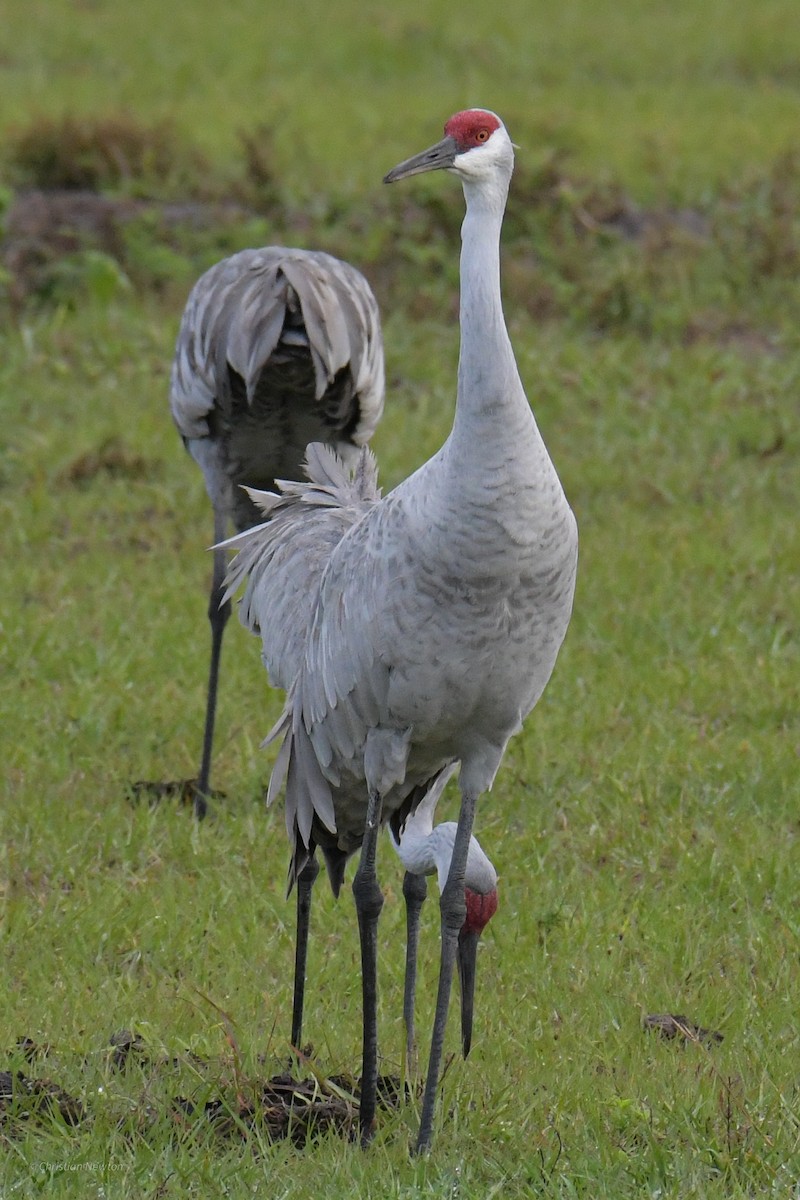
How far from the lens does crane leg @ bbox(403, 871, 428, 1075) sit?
4.18 meters

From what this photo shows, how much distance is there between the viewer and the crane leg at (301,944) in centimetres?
425

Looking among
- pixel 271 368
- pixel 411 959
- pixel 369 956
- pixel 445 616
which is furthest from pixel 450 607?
pixel 271 368

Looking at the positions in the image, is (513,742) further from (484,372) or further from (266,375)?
(484,372)

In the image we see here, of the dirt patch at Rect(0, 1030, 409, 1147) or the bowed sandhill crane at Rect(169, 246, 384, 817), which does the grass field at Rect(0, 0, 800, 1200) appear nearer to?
the dirt patch at Rect(0, 1030, 409, 1147)

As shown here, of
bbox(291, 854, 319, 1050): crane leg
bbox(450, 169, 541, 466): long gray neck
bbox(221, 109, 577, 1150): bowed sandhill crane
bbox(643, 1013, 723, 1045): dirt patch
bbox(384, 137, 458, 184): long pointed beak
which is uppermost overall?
bbox(384, 137, 458, 184): long pointed beak

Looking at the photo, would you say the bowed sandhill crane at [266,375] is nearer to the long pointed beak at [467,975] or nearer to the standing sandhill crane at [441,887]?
the standing sandhill crane at [441,887]

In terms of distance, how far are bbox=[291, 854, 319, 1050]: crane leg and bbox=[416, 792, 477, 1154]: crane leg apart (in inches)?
15.5

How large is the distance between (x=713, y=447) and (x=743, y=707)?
2.75 meters

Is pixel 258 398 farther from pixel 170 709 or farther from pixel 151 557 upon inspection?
pixel 151 557

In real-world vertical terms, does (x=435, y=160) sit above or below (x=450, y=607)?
above

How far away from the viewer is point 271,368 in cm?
572

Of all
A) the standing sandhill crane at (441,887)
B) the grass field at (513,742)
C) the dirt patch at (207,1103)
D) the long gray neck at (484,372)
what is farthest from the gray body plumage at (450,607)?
the grass field at (513,742)

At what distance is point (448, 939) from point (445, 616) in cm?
83

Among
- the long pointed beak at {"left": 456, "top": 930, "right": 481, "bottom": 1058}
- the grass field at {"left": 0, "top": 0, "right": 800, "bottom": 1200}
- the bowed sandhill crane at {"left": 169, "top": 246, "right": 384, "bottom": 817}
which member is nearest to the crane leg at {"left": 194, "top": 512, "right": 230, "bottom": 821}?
the bowed sandhill crane at {"left": 169, "top": 246, "right": 384, "bottom": 817}
